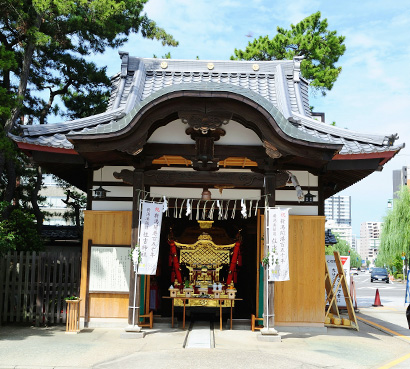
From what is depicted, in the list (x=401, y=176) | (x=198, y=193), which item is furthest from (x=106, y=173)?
(x=401, y=176)

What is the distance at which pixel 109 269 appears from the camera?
37.0 feet

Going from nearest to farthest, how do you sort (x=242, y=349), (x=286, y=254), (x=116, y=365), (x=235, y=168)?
(x=116, y=365), (x=242, y=349), (x=286, y=254), (x=235, y=168)

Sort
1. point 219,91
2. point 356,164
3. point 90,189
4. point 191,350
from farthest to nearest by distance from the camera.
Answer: point 90,189
point 356,164
point 219,91
point 191,350

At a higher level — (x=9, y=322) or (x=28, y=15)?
(x=28, y=15)

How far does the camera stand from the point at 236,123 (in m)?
10.5

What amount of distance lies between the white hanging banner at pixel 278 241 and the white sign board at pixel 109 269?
141 inches

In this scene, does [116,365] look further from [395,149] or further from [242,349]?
[395,149]

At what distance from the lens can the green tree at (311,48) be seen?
982 inches

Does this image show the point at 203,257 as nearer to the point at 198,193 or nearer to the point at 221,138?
the point at 198,193

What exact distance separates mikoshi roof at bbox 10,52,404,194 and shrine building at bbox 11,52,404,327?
42 millimetres

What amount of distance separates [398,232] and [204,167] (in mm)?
35184

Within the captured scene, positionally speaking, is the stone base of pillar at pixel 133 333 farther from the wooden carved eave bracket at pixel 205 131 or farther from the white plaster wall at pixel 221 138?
the white plaster wall at pixel 221 138

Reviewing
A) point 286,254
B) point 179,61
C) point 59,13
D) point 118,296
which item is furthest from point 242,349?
point 59,13

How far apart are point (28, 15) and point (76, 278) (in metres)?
8.74
